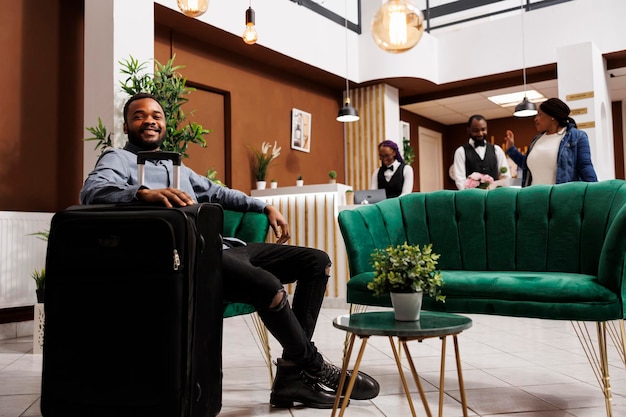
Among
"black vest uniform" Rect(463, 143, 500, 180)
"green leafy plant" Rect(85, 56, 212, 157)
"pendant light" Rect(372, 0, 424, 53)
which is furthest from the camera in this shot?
"black vest uniform" Rect(463, 143, 500, 180)

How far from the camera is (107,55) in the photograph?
423 centimetres

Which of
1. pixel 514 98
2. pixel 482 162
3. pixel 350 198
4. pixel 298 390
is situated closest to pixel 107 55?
pixel 350 198

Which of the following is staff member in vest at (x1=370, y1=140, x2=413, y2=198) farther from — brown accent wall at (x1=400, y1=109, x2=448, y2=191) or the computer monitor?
brown accent wall at (x1=400, y1=109, x2=448, y2=191)

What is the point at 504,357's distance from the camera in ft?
9.95

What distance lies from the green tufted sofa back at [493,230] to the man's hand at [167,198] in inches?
44.4

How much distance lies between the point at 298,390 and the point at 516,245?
1.37m

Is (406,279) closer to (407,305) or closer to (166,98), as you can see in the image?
(407,305)

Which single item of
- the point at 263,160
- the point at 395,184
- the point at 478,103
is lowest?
the point at 395,184

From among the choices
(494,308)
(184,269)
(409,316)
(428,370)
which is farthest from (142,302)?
(428,370)

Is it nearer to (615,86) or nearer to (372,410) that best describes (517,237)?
(372,410)

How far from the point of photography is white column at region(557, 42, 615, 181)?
615 cm

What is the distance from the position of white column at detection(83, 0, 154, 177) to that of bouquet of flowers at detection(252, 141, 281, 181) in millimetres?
2346

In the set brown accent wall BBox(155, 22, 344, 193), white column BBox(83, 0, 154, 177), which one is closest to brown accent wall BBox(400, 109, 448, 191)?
brown accent wall BBox(155, 22, 344, 193)

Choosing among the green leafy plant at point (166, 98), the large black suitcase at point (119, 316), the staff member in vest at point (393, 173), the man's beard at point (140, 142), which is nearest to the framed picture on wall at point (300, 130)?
the staff member in vest at point (393, 173)
